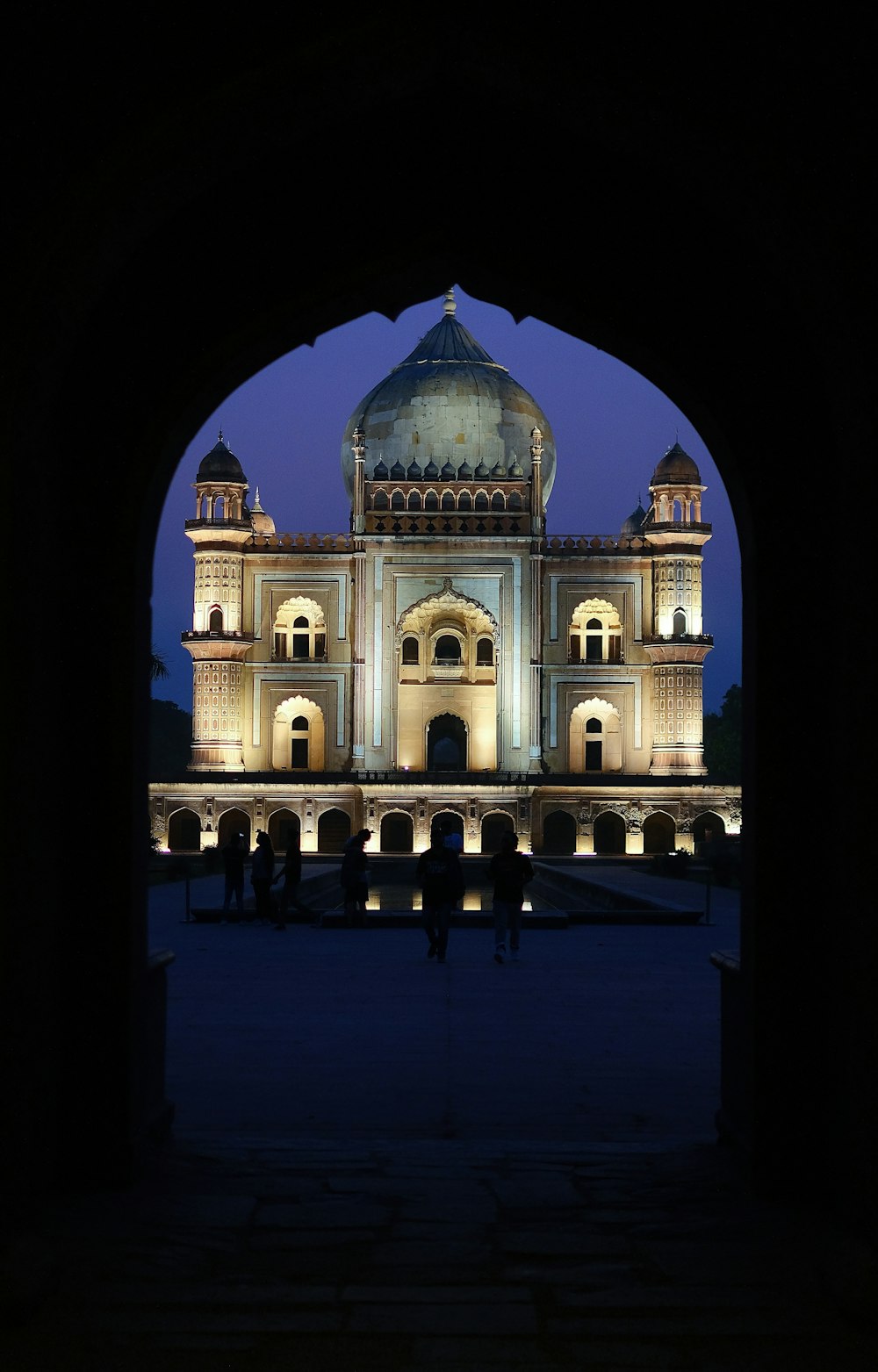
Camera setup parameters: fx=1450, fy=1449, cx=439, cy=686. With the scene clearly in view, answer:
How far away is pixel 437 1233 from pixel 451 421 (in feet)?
149

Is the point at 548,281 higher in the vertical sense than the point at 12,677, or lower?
higher

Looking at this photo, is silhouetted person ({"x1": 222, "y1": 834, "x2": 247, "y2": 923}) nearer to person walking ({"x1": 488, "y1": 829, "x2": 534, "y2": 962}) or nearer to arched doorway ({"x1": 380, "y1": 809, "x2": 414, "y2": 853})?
person walking ({"x1": 488, "y1": 829, "x2": 534, "y2": 962})

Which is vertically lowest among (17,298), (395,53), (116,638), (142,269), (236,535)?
(116,638)

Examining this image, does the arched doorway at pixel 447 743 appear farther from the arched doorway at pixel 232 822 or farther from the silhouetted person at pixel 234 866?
the silhouetted person at pixel 234 866

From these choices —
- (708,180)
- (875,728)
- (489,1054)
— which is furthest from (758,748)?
(489,1054)

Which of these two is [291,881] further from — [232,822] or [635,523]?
[635,523]

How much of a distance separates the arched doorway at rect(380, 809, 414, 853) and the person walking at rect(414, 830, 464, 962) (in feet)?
97.8

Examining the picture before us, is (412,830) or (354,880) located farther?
(412,830)

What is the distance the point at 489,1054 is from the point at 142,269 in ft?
16.8

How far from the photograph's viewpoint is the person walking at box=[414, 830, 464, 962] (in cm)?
1341

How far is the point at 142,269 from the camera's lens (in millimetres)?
5086

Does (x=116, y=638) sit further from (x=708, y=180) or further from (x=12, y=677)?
(x=708, y=180)

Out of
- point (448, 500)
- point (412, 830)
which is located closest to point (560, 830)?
point (412, 830)

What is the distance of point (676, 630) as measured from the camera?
45.0 meters
